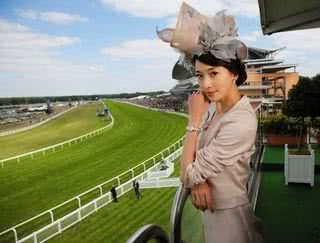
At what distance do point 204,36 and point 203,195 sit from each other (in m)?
0.47

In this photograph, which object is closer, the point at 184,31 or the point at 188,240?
the point at 184,31

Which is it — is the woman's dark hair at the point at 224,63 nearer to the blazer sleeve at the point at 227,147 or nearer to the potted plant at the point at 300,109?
the blazer sleeve at the point at 227,147

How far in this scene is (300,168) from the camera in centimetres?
573

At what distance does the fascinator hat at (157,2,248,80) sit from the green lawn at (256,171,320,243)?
2.65 metres

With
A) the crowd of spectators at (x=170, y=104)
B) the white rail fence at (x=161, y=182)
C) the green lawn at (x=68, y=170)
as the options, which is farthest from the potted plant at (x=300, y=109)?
the crowd of spectators at (x=170, y=104)

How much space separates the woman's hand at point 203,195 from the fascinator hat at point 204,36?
38 cm

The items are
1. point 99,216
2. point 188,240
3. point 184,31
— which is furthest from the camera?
point 99,216

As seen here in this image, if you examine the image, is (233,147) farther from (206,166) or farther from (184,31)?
(184,31)

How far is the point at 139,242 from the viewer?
2.86 ft

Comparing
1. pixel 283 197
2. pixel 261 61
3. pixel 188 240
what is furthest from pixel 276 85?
pixel 188 240

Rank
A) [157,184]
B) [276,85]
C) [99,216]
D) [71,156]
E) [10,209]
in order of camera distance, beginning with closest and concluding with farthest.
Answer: [99,216]
[157,184]
[10,209]
[71,156]
[276,85]

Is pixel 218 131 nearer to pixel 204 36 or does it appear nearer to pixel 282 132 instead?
pixel 204 36

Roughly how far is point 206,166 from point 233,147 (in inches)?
3.5

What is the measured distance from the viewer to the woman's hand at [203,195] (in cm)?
102
